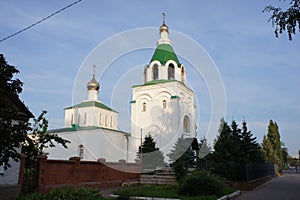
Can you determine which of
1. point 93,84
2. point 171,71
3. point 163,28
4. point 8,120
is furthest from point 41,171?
point 163,28

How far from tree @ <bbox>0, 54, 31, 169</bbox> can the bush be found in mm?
6558

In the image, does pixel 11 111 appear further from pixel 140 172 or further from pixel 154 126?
pixel 154 126

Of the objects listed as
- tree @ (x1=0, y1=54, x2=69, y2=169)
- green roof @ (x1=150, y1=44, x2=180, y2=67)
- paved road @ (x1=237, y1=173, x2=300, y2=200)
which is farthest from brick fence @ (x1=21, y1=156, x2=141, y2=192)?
green roof @ (x1=150, y1=44, x2=180, y2=67)

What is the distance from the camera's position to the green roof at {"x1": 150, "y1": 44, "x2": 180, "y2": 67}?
34244 millimetres

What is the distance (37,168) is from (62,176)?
71.3 inches

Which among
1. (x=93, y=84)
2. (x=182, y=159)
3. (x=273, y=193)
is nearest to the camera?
(x=273, y=193)

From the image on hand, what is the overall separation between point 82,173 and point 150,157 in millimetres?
10775

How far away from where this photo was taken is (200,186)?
11.1 metres

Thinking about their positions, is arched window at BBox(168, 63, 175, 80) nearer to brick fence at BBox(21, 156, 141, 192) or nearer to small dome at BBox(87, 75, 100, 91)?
small dome at BBox(87, 75, 100, 91)

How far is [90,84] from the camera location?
128 feet

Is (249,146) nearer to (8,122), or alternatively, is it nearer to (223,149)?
(223,149)

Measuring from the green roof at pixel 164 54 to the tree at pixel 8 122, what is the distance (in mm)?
27325

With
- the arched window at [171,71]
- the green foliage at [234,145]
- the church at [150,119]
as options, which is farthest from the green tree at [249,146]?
the arched window at [171,71]

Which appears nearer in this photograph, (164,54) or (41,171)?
(41,171)
